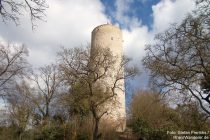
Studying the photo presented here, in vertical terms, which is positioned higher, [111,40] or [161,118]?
[111,40]

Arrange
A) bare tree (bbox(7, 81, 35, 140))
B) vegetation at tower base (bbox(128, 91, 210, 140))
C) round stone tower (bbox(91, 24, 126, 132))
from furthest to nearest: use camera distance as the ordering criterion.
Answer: round stone tower (bbox(91, 24, 126, 132)) < bare tree (bbox(7, 81, 35, 140)) < vegetation at tower base (bbox(128, 91, 210, 140))

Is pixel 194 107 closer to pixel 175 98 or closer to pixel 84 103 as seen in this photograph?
pixel 175 98

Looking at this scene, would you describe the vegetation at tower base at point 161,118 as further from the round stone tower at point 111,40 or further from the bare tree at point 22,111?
the bare tree at point 22,111

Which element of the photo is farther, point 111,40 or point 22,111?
point 111,40

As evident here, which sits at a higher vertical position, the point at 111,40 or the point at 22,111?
the point at 111,40

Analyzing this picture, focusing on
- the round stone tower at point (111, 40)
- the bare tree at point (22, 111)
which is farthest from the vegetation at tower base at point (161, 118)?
the bare tree at point (22, 111)

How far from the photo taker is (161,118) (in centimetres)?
2761

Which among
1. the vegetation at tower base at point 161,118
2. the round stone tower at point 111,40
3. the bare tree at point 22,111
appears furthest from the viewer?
the round stone tower at point 111,40

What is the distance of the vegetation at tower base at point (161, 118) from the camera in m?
17.0

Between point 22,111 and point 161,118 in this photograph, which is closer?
point 161,118

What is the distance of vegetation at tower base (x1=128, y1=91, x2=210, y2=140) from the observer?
55.9 ft

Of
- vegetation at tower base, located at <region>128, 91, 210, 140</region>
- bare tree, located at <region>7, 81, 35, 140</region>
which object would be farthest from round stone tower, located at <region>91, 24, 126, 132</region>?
bare tree, located at <region>7, 81, 35, 140</region>

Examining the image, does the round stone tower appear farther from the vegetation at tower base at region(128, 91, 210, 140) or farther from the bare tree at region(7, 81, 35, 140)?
the bare tree at region(7, 81, 35, 140)

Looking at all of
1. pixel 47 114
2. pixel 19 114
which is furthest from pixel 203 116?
pixel 19 114
